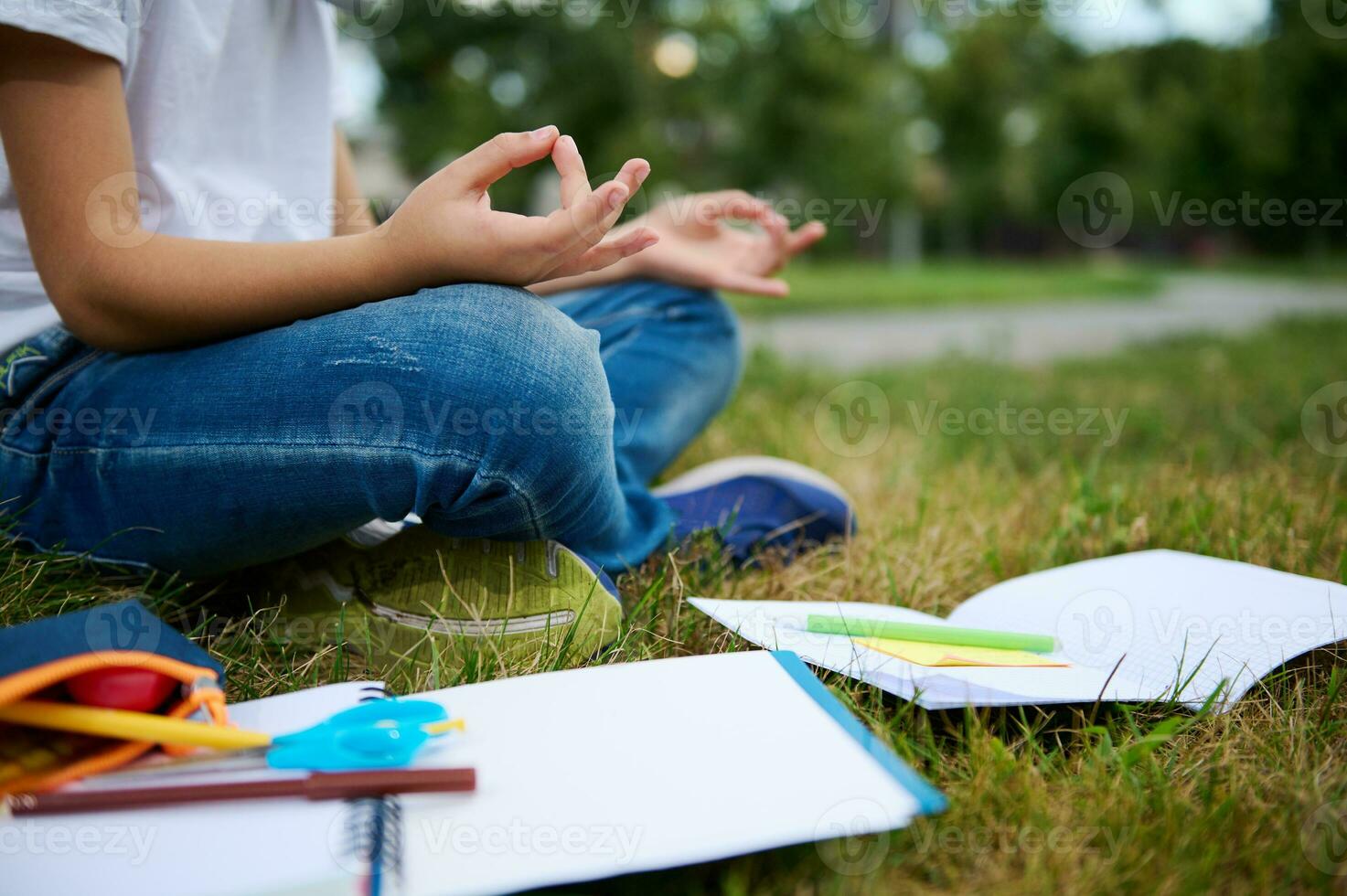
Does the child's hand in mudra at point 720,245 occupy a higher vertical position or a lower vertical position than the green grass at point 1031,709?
higher

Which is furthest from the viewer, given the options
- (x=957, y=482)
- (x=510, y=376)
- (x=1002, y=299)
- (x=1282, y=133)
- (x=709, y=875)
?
(x=1282, y=133)

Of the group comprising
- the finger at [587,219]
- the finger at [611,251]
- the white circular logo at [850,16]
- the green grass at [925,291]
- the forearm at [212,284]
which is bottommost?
the green grass at [925,291]

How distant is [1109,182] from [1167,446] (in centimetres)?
1260

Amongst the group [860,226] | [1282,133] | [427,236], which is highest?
[1282,133]

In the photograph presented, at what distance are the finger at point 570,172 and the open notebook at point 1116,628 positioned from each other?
0.37 meters

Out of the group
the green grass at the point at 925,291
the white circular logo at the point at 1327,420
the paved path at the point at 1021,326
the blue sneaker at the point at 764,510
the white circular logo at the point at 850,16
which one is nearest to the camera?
the blue sneaker at the point at 764,510

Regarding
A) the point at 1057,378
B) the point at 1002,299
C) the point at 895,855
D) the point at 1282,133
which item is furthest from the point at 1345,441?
the point at 1282,133

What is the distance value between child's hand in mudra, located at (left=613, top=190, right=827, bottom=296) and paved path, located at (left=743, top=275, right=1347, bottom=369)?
58.4 inches

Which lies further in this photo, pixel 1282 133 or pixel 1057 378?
pixel 1282 133

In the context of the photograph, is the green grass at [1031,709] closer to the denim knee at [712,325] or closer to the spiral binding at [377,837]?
the spiral binding at [377,837]

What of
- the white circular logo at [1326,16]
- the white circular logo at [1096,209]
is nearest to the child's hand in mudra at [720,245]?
the white circular logo at [1326,16]

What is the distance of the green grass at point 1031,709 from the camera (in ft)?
1.95

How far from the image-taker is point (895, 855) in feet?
1.96

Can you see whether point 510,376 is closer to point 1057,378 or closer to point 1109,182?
point 1057,378
